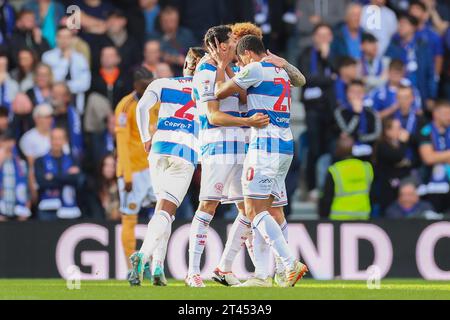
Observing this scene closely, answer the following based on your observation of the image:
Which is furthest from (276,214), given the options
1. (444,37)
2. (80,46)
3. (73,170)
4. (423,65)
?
(444,37)

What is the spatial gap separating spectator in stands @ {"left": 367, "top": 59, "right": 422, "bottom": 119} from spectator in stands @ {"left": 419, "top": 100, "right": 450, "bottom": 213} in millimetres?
565

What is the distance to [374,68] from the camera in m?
20.6

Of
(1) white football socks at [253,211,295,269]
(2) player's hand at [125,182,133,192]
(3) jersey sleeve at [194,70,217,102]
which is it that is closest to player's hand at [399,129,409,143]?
(2) player's hand at [125,182,133,192]

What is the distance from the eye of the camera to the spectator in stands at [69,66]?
19734 mm

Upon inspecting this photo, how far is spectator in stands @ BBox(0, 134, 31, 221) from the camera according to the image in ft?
60.8

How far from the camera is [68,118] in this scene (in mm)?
19297

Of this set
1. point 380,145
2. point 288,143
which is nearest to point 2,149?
point 380,145

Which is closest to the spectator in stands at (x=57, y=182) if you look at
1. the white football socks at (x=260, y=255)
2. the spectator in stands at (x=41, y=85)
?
the spectator in stands at (x=41, y=85)

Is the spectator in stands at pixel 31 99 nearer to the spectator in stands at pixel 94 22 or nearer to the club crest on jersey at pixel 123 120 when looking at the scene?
A: the spectator in stands at pixel 94 22

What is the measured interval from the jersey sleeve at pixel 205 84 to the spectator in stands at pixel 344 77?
6.23 meters

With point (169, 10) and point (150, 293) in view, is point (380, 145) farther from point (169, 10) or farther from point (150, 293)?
point (150, 293)

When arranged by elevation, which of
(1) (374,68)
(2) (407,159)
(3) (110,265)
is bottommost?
(3) (110,265)

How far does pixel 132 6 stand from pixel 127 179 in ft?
19.6

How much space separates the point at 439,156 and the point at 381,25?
2.72 meters
